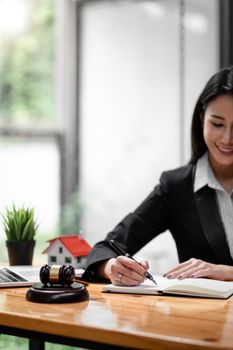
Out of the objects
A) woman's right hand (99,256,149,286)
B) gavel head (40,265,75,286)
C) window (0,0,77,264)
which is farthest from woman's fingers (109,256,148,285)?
window (0,0,77,264)

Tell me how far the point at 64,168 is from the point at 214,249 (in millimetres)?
3146

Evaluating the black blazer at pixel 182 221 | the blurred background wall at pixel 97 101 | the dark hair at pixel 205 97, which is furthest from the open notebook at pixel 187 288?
the blurred background wall at pixel 97 101

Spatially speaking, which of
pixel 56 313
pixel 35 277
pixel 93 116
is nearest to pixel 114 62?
pixel 93 116

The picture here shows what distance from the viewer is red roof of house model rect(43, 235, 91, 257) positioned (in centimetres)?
238

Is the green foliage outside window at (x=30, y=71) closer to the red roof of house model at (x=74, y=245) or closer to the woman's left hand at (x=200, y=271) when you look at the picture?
the red roof of house model at (x=74, y=245)

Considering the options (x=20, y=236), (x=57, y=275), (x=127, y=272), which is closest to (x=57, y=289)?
(x=57, y=275)

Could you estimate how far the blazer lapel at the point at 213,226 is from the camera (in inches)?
94.9

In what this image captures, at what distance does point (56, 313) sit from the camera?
5.39 feet

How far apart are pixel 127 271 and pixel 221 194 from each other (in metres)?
0.59

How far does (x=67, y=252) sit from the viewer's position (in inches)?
93.8

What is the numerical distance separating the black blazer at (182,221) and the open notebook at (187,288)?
37 centimetres

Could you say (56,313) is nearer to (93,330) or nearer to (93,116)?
(93,330)

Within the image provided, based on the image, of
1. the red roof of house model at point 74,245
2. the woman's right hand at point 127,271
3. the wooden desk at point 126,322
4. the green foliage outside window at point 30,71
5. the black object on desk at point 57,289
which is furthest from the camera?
the green foliage outside window at point 30,71

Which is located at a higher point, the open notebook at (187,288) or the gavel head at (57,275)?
the gavel head at (57,275)
